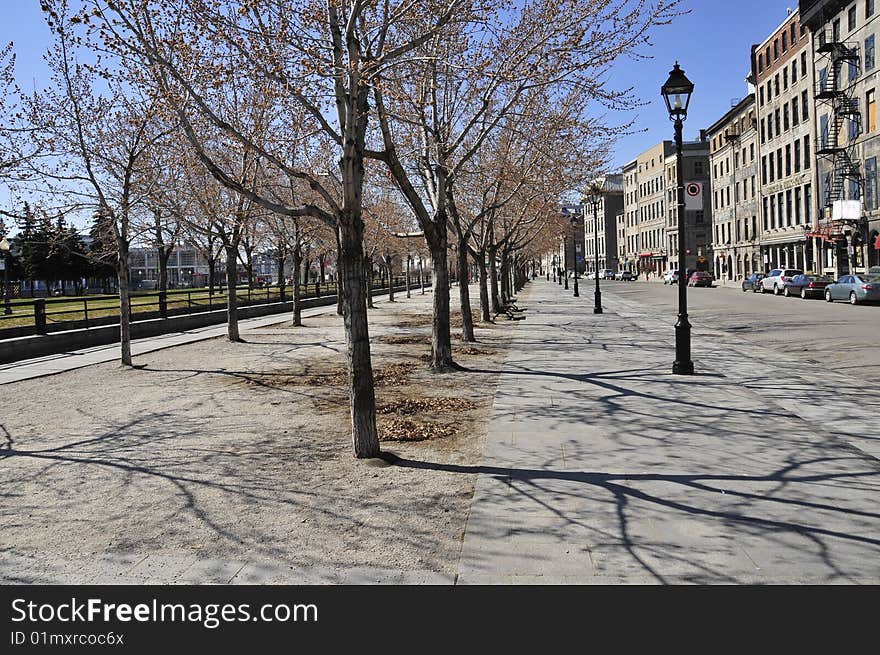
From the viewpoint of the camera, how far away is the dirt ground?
18.1 ft

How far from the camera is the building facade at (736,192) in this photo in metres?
67.4

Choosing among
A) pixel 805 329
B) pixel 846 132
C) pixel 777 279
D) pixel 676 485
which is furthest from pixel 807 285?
pixel 676 485

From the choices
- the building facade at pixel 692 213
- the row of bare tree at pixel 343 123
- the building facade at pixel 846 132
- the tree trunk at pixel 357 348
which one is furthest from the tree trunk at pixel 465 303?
the building facade at pixel 692 213

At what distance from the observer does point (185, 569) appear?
4988mm

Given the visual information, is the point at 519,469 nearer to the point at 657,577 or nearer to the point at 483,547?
the point at 483,547

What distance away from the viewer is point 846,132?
48.4 m

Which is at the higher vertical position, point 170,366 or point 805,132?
point 805,132

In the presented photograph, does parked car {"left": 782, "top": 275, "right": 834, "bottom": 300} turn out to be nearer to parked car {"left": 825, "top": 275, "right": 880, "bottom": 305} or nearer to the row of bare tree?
parked car {"left": 825, "top": 275, "right": 880, "bottom": 305}

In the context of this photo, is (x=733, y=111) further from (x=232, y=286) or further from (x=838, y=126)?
(x=232, y=286)

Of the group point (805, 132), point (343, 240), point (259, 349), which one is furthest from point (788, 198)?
point (343, 240)

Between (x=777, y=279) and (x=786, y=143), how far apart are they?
17386 millimetres

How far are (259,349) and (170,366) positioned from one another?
3598 millimetres

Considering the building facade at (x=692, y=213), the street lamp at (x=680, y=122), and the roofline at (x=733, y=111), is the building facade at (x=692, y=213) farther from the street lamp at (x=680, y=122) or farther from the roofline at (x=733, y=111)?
the street lamp at (x=680, y=122)

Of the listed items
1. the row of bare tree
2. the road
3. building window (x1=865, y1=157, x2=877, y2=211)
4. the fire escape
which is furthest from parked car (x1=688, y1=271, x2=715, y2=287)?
the row of bare tree
